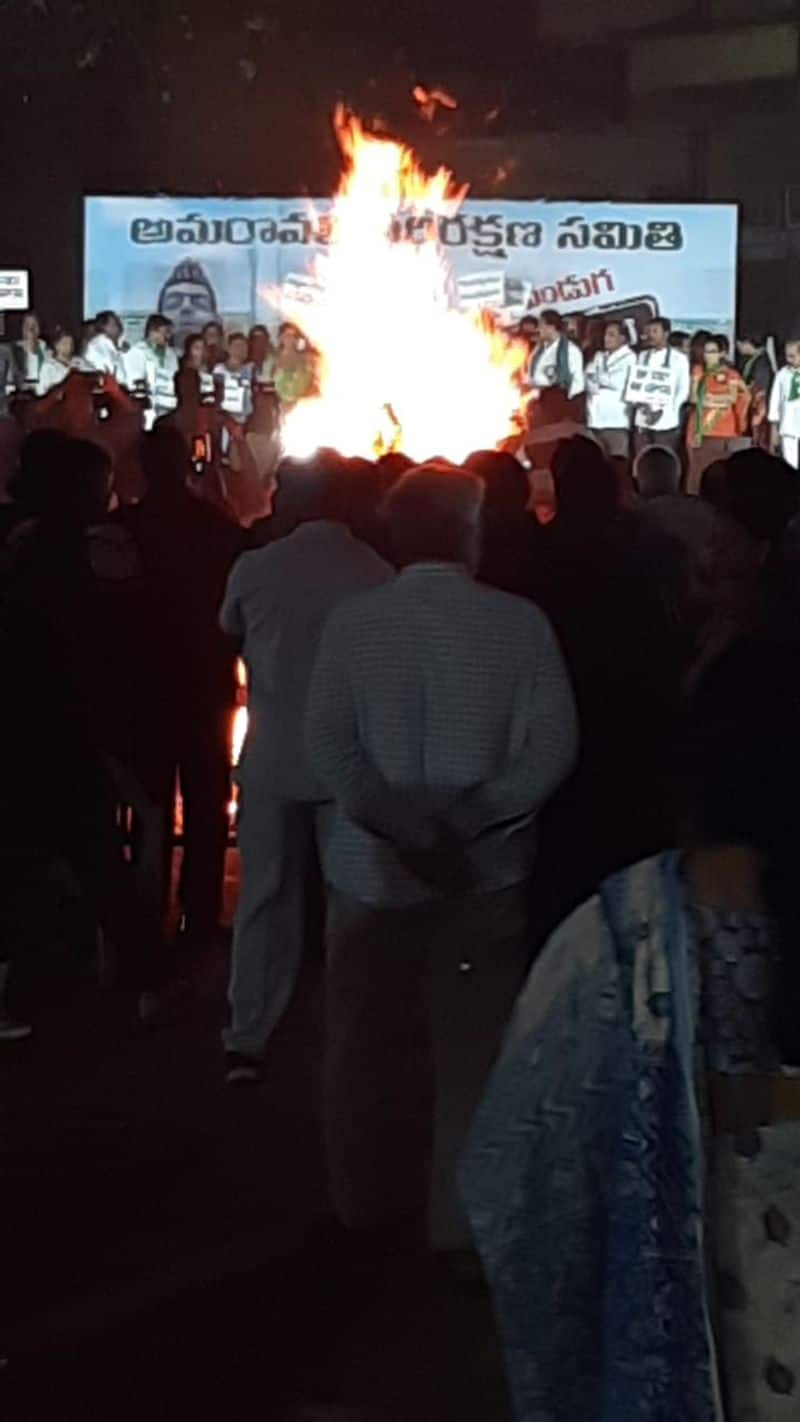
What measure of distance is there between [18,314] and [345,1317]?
2335cm

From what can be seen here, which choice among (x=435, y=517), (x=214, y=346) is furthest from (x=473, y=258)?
(x=435, y=517)

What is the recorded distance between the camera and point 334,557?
7.88m

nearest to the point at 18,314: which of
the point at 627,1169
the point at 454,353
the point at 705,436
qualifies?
the point at 454,353

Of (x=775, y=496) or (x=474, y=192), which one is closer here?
(x=775, y=496)

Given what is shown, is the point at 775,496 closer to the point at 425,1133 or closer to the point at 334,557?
the point at 334,557

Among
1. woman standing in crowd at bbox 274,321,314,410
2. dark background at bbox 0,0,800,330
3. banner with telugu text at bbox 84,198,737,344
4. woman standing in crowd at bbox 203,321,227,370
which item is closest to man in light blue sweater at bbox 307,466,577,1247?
woman standing in crowd at bbox 274,321,314,410

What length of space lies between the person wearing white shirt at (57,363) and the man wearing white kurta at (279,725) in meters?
17.8

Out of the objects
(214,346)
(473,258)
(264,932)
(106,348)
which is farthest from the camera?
(473,258)

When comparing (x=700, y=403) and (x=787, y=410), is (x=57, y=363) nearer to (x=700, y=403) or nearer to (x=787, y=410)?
(x=700, y=403)

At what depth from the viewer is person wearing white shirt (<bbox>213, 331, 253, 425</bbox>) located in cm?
2497

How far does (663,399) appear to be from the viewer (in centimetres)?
2589

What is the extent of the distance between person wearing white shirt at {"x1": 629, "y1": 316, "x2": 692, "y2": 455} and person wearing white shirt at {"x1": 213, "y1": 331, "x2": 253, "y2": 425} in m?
3.56

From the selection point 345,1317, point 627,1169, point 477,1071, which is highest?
point 627,1169

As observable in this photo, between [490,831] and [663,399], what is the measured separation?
1990 centimetres
